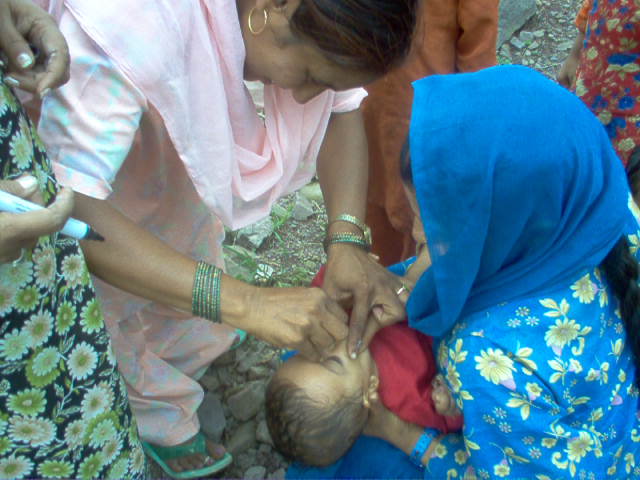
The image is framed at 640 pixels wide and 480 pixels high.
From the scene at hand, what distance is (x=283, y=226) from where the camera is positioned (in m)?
3.37

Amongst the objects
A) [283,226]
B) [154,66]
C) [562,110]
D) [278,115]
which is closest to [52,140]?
[154,66]

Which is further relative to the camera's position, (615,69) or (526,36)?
(526,36)

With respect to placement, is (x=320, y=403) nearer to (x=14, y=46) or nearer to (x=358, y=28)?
(x=358, y=28)

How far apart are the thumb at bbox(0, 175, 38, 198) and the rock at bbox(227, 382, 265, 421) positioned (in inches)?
65.0

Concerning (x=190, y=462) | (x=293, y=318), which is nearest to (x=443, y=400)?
(x=293, y=318)

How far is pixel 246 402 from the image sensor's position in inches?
98.4

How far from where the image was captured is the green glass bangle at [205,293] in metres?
1.46

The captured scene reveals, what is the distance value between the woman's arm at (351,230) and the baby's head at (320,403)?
8 cm

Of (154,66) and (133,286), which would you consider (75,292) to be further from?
(154,66)

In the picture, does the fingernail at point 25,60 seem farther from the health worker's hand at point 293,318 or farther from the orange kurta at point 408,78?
the orange kurta at point 408,78

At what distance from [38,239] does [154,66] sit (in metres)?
0.47

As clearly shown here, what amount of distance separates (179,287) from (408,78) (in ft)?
3.75

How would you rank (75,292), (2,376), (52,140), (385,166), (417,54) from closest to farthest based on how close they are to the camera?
(2,376)
(75,292)
(52,140)
(417,54)
(385,166)

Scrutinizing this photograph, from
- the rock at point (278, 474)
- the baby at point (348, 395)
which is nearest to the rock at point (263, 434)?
the rock at point (278, 474)
